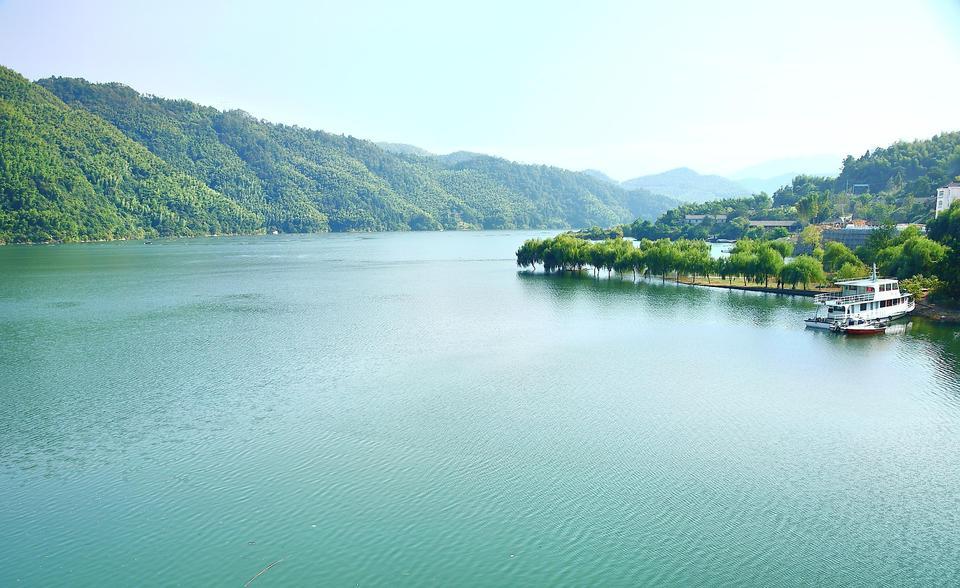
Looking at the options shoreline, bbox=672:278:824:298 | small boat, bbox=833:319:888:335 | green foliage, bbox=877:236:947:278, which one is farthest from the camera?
shoreline, bbox=672:278:824:298

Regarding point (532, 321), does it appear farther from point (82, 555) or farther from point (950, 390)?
point (82, 555)

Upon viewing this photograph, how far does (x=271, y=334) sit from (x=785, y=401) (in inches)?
872

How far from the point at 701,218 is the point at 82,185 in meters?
111

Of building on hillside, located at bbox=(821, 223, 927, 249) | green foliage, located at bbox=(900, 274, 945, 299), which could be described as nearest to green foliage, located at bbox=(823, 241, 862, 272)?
green foliage, located at bbox=(900, 274, 945, 299)

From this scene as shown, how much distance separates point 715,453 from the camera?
16047 mm

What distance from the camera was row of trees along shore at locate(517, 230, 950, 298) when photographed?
38.8 metres

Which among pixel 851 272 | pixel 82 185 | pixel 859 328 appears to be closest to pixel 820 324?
pixel 859 328

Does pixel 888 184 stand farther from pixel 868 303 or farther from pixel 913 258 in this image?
pixel 868 303

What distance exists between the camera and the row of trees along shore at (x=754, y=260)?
1529 inches

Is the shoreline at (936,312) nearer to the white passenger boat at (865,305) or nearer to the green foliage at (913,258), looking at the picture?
Answer: the white passenger boat at (865,305)

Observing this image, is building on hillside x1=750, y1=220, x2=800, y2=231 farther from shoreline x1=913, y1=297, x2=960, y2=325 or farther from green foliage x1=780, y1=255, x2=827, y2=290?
shoreline x1=913, y1=297, x2=960, y2=325

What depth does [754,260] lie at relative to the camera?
4603cm

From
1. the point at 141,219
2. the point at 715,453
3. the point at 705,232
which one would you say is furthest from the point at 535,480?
the point at 141,219

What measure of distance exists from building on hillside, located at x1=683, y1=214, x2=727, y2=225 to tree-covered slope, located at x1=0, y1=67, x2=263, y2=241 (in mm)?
99423
